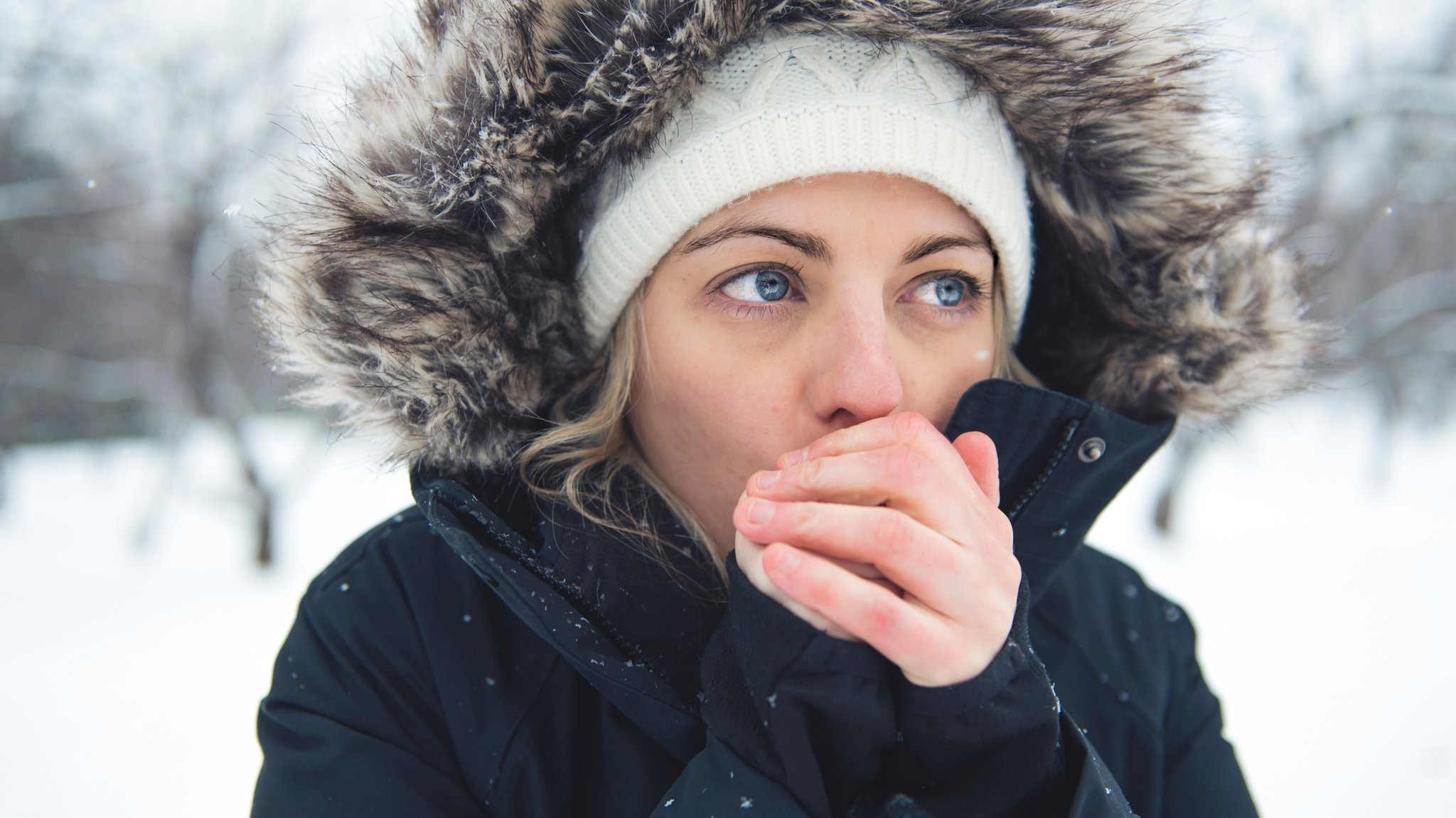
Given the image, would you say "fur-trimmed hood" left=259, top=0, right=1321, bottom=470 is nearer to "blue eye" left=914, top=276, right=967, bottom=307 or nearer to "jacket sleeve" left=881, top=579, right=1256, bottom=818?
"blue eye" left=914, top=276, right=967, bottom=307

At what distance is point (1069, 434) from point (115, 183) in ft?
29.9

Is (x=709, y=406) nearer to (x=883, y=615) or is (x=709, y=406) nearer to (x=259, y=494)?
(x=883, y=615)

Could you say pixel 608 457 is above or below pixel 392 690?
above

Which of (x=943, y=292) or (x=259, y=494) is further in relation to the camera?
(x=259, y=494)

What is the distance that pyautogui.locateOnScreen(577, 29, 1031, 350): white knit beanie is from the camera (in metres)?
1.32

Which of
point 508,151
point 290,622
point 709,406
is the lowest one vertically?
point 290,622

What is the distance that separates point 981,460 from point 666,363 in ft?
1.91

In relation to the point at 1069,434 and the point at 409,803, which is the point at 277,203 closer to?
the point at 409,803

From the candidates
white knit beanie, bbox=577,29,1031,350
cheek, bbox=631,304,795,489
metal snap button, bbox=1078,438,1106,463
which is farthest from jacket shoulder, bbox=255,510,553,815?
metal snap button, bbox=1078,438,1106,463

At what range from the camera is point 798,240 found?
1308 mm

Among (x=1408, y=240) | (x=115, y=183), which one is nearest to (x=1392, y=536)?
(x=1408, y=240)

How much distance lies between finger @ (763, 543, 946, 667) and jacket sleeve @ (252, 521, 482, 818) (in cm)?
72

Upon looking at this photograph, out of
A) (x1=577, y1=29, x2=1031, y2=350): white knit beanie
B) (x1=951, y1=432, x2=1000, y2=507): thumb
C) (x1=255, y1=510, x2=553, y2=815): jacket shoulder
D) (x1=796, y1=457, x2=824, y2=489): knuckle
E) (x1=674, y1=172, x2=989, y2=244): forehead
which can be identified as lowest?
(x1=255, y1=510, x2=553, y2=815): jacket shoulder

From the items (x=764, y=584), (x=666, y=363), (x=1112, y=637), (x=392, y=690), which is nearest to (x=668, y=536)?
(x=666, y=363)
